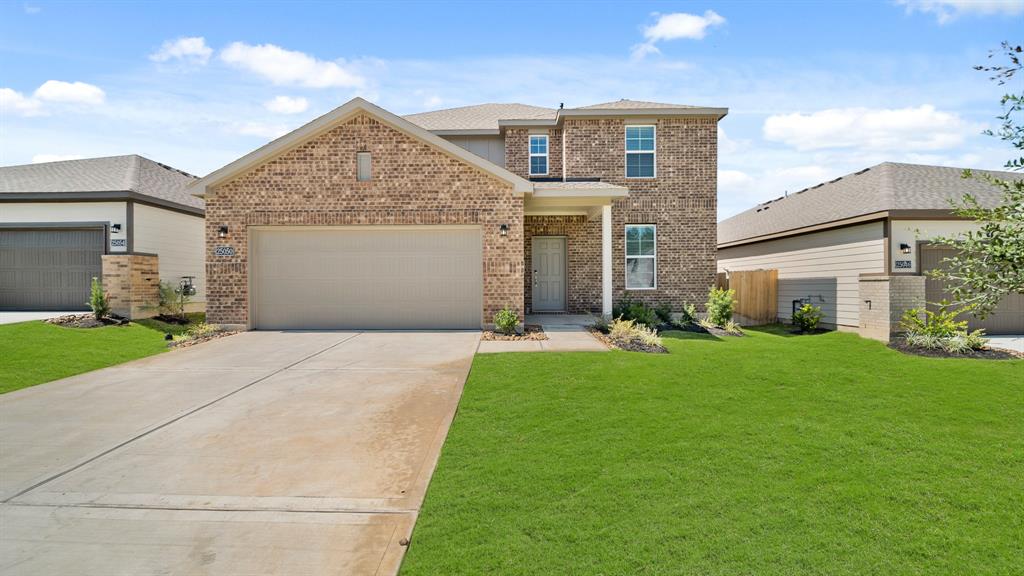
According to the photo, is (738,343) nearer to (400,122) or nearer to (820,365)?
(820,365)

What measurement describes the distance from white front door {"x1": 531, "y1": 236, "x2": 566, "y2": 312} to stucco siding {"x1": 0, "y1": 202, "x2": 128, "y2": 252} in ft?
37.5

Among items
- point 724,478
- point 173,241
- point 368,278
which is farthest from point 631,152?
point 173,241

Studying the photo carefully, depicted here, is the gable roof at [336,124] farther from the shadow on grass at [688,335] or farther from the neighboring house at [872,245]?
the neighboring house at [872,245]

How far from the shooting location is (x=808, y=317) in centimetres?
1470

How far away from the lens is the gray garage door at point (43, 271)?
15625 mm

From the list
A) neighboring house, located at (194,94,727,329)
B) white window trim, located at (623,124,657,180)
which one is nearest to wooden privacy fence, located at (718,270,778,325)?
white window trim, located at (623,124,657,180)

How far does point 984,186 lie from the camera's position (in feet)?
49.1

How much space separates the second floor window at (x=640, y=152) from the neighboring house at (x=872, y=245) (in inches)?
190

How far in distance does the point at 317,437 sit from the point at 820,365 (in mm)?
8111

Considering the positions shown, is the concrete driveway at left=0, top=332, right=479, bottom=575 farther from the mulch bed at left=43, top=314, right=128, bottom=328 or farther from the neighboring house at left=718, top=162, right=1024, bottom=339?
the neighboring house at left=718, top=162, right=1024, bottom=339

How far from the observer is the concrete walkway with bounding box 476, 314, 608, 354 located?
34.0 feet

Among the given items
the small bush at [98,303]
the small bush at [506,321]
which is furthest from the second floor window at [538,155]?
the small bush at [98,303]

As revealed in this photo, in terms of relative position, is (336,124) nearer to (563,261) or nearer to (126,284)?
(126,284)

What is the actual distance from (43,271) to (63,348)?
7.00m
